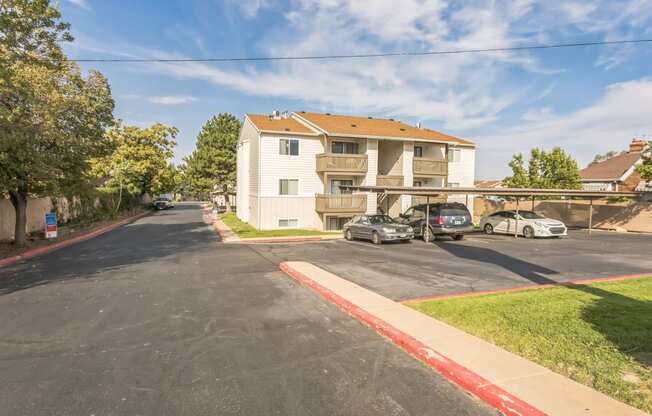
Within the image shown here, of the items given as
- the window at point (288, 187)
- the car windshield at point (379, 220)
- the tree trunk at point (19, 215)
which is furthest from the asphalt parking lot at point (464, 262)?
the tree trunk at point (19, 215)

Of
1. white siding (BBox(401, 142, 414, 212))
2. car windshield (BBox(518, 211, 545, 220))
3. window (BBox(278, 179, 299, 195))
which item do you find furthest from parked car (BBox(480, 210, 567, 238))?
window (BBox(278, 179, 299, 195))

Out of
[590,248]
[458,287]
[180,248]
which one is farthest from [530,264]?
[180,248]

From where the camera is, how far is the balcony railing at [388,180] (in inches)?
1049

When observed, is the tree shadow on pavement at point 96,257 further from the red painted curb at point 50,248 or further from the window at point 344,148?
the window at point 344,148

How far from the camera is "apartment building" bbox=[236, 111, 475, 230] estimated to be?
24641mm

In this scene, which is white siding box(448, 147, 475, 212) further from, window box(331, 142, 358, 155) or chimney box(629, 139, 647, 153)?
chimney box(629, 139, 647, 153)

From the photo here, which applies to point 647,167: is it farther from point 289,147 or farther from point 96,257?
point 96,257

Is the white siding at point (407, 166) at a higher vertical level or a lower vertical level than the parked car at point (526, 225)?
higher

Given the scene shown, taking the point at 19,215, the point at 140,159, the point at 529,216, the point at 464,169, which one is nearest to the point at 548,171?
the point at 464,169

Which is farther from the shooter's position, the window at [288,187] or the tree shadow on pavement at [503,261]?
the window at [288,187]

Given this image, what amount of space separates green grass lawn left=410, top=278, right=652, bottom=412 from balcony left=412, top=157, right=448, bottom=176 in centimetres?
1932

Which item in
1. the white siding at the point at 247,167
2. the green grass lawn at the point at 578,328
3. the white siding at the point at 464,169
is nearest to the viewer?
the green grass lawn at the point at 578,328

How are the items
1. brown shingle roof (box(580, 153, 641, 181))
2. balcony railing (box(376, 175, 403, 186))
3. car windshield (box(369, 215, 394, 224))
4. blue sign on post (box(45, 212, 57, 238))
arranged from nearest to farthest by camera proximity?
blue sign on post (box(45, 212, 57, 238))
car windshield (box(369, 215, 394, 224))
balcony railing (box(376, 175, 403, 186))
brown shingle roof (box(580, 153, 641, 181))

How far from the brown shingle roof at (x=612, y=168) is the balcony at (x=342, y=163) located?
102 ft
